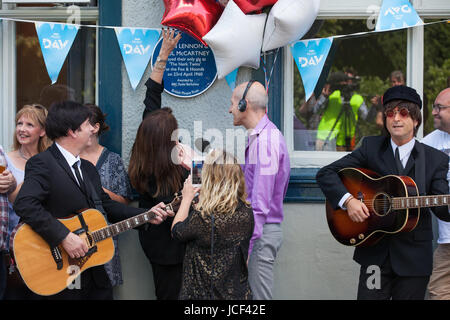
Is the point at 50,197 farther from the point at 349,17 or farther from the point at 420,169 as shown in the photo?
the point at 349,17

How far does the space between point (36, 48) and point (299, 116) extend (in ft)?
8.17

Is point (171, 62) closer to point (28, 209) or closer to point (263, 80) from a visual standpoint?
point (263, 80)

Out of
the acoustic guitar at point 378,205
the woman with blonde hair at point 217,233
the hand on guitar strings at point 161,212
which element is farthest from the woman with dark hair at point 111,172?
the acoustic guitar at point 378,205

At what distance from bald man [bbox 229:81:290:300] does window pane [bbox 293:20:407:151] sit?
125cm

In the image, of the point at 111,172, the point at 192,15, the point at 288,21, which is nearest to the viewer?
the point at 288,21

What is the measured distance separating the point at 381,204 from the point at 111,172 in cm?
219

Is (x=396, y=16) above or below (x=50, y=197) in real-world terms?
above

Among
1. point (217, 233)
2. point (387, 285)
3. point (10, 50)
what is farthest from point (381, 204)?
point (10, 50)

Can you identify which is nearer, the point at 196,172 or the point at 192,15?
the point at 196,172

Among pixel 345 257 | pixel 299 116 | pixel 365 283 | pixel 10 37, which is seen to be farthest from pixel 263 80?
pixel 10 37

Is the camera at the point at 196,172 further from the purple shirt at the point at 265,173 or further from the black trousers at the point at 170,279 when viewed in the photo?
the black trousers at the point at 170,279

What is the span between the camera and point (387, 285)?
4199mm

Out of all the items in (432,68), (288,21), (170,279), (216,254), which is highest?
(288,21)

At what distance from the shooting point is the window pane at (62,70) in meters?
5.74
